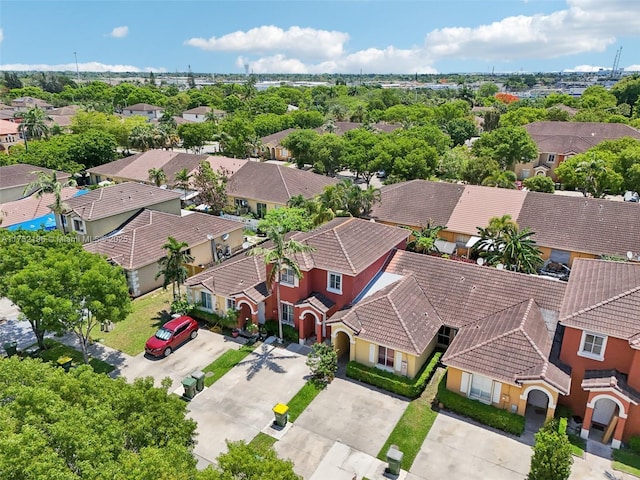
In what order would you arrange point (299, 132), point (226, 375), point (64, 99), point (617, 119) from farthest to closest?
point (64, 99), point (617, 119), point (299, 132), point (226, 375)

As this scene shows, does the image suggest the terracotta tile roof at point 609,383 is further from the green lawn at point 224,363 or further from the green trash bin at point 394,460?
the green lawn at point 224,363

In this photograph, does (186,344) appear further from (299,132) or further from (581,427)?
(299,132)

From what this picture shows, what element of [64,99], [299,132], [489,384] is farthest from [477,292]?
[64,99]

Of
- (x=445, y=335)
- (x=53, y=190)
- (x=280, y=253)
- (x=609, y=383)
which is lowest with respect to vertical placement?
(x=445, y=335)

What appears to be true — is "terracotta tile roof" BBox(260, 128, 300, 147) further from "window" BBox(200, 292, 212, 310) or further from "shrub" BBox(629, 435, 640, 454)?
"shrub" BBox(629, 435, 640, 454)

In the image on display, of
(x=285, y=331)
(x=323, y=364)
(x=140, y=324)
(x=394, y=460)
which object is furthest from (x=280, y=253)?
(x=394, y=460)

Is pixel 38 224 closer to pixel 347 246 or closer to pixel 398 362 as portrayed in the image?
pixel 347 246

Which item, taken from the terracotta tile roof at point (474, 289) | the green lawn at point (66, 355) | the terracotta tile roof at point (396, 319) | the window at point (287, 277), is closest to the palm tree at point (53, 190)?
the green lawn at point (66, 355)
